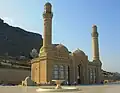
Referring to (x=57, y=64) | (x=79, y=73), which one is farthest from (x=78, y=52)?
(x=57, y=64)

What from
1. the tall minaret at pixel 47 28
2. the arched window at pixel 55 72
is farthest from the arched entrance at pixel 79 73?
the tall minaret at pixel 47 28

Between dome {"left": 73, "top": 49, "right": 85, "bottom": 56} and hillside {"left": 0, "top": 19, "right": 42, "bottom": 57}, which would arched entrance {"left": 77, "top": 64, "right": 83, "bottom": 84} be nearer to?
dome {"left": 73, "top": 49, "right": 85, "bottom": 56}

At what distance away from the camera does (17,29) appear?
10619 centimetres

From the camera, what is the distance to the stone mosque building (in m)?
36.0

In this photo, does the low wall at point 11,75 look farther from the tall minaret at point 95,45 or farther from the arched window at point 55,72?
the tall minaret at point 95,45

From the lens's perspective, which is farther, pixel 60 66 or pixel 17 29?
pixel 17 29

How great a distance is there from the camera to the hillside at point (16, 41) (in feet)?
311

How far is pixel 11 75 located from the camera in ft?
171

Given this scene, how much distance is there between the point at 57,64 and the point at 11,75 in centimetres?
A: 1862

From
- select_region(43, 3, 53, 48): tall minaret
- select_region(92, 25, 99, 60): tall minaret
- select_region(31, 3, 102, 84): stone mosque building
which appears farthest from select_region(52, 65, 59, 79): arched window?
select_region(92, 25, 99, 60): tall minaret

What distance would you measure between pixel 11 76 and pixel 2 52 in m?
41.3

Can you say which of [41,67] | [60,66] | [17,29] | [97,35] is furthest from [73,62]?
[17,29]

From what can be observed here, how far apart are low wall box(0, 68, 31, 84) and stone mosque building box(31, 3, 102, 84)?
39.7 feet

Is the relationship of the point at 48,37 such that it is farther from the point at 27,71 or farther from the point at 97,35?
the point at 27,71
